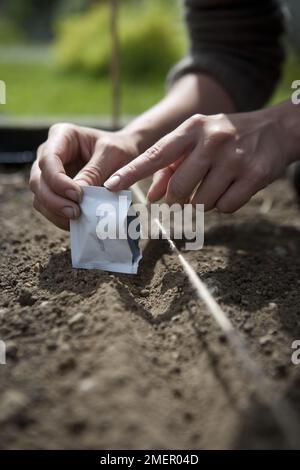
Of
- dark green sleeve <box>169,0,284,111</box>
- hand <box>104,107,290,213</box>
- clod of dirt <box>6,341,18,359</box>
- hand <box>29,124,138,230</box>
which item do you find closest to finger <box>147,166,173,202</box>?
hand <box>104,107,290,213</box>

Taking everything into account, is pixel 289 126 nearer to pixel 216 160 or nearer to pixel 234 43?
pixel 216 160

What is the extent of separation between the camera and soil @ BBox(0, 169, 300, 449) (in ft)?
2.14

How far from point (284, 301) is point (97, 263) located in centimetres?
34

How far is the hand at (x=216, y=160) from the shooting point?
3.27 ft

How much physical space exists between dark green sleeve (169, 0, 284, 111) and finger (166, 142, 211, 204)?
628mm

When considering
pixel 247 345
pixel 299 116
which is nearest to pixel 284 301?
pixel 247 345

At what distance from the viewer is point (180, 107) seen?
141 cm

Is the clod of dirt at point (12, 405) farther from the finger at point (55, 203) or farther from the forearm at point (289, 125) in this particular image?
the forearm at point (289, 125)

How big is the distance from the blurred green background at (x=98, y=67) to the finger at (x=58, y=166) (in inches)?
65.0

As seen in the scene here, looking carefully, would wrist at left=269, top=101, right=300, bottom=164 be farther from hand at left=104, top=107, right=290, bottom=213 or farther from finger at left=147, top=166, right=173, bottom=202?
finger at left=147, top=166, right=173, bottom=202

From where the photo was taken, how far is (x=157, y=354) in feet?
2.60

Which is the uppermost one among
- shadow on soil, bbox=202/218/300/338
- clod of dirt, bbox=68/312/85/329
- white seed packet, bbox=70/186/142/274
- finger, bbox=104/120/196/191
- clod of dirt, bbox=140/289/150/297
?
finger, bbox=104/120/196/191

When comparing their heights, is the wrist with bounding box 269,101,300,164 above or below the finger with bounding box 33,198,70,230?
above
